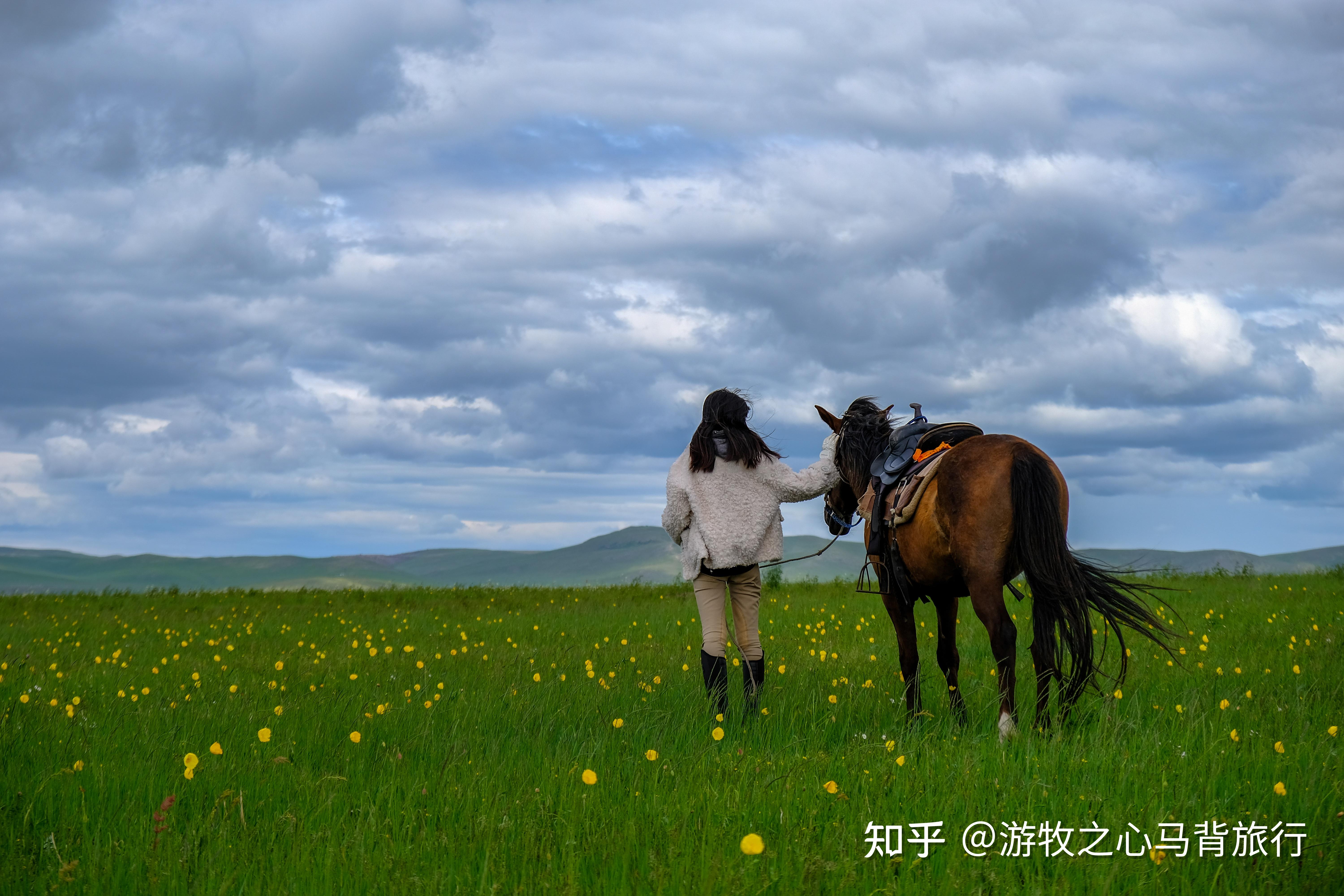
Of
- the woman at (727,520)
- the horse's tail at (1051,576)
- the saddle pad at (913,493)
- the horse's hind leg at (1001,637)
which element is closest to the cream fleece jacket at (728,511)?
the woman at (727,520)

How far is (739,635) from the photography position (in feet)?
26.1

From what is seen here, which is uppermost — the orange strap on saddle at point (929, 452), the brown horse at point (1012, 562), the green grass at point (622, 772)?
the orange strap on saddle at point (929, 452)

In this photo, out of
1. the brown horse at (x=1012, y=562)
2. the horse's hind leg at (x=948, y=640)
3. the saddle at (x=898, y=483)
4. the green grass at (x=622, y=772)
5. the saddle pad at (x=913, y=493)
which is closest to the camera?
the green grass at (x=622, y=772)

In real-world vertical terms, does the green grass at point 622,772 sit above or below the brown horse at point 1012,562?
below

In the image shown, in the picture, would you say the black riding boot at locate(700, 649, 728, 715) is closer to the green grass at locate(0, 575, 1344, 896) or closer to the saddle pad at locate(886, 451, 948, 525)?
the green grass at locate(0, 575, 1344, 896)

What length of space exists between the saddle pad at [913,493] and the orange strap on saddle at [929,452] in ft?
0.44

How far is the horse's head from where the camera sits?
8.28 m

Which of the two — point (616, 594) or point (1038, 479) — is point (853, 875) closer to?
point (1038, 479)

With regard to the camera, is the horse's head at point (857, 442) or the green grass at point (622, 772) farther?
the horse's head at point (857, 442)

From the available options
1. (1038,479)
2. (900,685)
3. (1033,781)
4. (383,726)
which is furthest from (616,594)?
(1033,781)

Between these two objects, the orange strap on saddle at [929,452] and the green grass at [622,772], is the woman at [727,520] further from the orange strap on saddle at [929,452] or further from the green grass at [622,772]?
the orange strap on saddle at [929,452]

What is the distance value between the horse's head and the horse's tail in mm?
1468

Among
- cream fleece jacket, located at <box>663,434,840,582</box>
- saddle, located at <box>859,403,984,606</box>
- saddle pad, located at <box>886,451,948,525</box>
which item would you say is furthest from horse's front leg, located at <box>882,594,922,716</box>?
cream fleece jacket, located at <box>663,434,840,582</box>

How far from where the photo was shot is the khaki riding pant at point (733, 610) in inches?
311
